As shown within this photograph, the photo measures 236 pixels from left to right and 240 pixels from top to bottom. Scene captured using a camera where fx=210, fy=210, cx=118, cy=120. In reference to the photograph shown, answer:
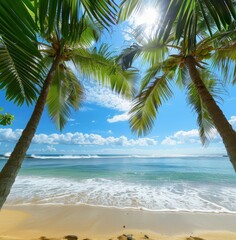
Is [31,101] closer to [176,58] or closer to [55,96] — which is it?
[55,96]

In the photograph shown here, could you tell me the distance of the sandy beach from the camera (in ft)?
15.6

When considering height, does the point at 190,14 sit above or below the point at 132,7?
below

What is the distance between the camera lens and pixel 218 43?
397 cm

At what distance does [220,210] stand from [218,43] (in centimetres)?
533

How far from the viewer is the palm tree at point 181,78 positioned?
12.4ft

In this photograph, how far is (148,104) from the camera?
632 centimetres

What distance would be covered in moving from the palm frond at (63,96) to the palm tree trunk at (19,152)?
2.16 meters

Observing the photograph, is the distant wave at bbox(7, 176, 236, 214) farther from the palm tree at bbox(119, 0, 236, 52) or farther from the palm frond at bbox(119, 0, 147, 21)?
the palm tree at bbox(119, 0, 236, 52)

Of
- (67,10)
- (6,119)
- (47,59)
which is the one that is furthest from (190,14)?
(47,59)

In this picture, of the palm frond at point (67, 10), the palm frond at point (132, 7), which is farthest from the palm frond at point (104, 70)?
the palm frond at point (67, 10)

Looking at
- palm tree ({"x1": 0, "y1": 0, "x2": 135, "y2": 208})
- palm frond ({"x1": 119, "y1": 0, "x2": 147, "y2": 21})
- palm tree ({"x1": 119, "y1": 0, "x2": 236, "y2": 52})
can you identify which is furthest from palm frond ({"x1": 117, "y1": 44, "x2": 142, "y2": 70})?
palm tree ({"x1": 119, "y1": 0, "x2": 236, "y2": 52})

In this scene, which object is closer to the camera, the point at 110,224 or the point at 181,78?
the point at 110,224

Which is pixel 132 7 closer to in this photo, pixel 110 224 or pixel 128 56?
pixel 128 56

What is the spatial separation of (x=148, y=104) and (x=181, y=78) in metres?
1.30
